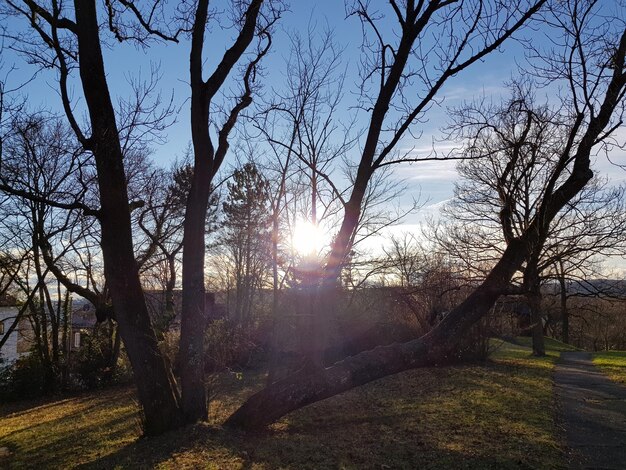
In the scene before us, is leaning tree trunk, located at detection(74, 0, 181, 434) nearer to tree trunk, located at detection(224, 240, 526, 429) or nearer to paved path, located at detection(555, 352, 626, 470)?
tree trunk, located at detection(224, 240, 526, 429)

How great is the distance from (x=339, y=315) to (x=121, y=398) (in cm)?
775

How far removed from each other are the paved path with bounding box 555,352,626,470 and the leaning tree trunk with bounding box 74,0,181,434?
17.1 feet

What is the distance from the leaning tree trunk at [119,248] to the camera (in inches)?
266

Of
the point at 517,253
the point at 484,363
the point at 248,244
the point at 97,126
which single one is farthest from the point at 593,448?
the point at 248,244

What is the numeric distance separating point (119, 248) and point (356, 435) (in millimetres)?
4302

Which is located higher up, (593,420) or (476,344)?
(476,344)

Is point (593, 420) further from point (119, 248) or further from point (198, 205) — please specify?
point (119, 248)

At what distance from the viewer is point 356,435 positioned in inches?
282

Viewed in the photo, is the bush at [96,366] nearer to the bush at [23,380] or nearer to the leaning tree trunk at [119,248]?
the bush at [23,380]

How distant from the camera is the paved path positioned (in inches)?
236

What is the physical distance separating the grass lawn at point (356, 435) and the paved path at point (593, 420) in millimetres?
253

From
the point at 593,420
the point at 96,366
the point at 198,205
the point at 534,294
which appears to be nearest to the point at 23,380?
Answer: the point at 96,366

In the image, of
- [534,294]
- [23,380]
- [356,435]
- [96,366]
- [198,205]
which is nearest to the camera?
[356,435]

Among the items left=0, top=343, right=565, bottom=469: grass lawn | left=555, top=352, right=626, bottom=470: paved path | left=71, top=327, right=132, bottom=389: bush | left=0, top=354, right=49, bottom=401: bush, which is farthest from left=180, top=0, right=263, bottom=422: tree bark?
left=0, top=354, right=49, bottom=401: bush
